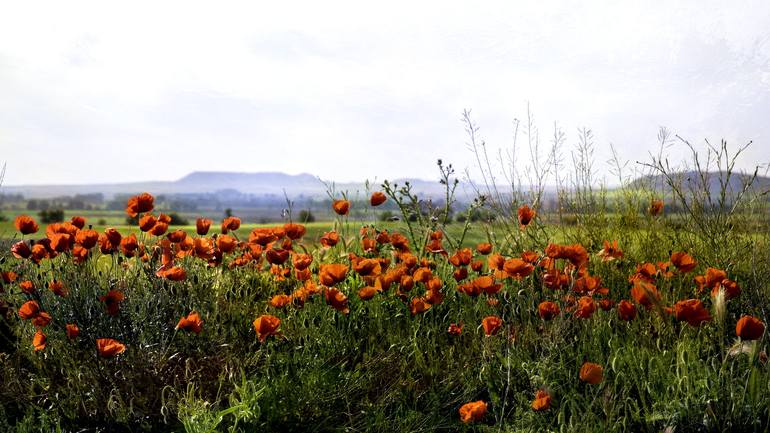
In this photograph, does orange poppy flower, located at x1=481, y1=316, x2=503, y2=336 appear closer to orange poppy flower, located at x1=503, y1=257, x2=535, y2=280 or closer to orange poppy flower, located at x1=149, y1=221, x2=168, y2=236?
orange poppy flower, located at x1=503, y1=257, x2=535, y2=280

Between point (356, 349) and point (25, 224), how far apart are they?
193 cm

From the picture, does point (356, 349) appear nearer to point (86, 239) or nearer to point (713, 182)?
point (86, 239)

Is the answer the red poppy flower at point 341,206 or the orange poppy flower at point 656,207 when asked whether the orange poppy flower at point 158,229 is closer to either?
the red poppy flower at point 341,206

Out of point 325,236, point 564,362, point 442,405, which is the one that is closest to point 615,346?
point 564,362

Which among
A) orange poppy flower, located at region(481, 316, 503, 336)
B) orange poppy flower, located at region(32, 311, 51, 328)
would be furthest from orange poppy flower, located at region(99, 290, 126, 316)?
orange poppy flower, located at region(481, 316, 503, 336)

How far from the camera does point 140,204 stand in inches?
150

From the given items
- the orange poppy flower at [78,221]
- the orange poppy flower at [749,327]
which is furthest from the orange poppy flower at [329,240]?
the orange poppy flower at [749,327]

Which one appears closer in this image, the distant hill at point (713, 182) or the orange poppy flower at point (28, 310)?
the orange poppy flower at point (28, 310)

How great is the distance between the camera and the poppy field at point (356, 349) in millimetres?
2910

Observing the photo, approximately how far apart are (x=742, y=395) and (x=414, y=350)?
1.51m

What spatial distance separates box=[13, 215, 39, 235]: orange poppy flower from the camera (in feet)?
12.4

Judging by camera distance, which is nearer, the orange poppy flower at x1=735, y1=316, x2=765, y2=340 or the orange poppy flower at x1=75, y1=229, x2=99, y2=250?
the orange poppy flower at x1=735, y1=316, x2=765, y2=340

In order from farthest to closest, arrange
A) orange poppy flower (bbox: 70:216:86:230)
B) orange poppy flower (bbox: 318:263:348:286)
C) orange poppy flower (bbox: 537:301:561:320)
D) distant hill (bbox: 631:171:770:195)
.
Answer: distant hill (bbox: 631:171:770:195)
orange poppy flower (bbox: 70:216:86:230)
orange poppy flower (bbox: 318:263:348:286)
orange poppy flower (bbox: 537:301:561:320)

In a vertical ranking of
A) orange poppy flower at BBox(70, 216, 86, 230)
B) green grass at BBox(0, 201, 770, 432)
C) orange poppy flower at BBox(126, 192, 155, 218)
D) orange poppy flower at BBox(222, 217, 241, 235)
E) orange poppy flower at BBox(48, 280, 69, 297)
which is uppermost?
orange poppy flower at BBox(126, 192, 155, 218)
